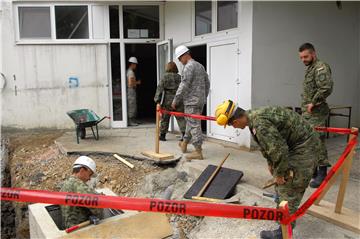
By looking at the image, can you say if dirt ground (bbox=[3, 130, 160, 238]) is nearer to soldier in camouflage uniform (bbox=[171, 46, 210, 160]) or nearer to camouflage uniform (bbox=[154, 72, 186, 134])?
soldier in camouflage uniform (bbox=[171, 46, 210, 160])

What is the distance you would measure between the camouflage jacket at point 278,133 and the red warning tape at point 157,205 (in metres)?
0.73

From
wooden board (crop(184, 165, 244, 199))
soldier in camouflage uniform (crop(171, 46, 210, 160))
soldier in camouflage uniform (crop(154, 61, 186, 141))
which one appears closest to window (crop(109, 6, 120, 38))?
soldier in camouflage uniform (crop(154, 61, 186, 141))


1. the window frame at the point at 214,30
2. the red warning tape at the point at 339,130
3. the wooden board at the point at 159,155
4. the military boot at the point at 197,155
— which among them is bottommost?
the wooden board at the point at 159,155

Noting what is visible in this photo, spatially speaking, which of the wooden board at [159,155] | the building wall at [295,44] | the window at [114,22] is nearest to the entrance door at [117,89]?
the window at [114,22]

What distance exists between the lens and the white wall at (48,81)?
9.04 metres

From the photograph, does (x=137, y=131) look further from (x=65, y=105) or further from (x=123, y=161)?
(x=123, y=161)

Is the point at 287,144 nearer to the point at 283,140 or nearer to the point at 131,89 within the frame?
the point at 283,140

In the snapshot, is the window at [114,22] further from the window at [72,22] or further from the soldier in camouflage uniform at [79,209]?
the soldier in camouflage uniform at [79,209]

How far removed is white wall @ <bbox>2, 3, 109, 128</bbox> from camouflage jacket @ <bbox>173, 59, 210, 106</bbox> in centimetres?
428

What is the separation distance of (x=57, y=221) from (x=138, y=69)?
8.98 meters

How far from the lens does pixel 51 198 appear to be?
7.00ft

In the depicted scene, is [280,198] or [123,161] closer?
[280,198]

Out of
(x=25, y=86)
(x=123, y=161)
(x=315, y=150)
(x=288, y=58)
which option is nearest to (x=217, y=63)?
(x=288, y=58)

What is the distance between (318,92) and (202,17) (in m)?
4.16
